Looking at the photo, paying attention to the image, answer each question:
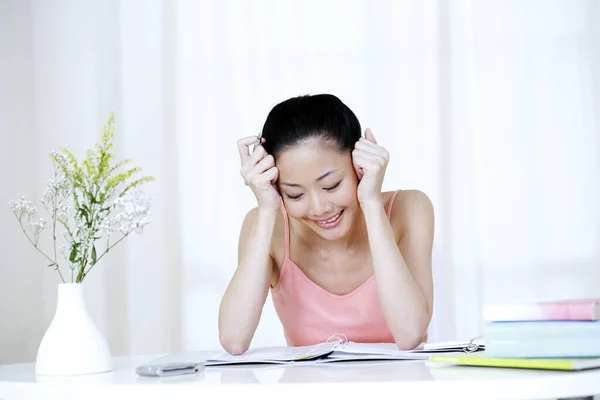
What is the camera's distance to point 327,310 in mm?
2084

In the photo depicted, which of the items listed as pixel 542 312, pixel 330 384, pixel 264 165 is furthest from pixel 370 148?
pixel 330 384

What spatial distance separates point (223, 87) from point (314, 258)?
1.52m

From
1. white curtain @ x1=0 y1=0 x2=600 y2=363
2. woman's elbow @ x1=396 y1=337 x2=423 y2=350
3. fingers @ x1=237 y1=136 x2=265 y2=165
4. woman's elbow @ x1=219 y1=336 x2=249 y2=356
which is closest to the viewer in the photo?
woman's elbow @ x1=396 y1=337 x2=423 y2=350

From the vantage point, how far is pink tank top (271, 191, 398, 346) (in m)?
2.06

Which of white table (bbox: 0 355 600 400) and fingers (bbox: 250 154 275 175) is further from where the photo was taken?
fingers (bbox: 250 154 275 175)

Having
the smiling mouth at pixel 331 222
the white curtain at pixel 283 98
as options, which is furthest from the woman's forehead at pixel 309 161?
the white curtain at pixel 283 98

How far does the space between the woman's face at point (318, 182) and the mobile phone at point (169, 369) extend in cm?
60

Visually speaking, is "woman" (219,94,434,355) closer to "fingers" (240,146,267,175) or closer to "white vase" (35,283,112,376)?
"fingers" (240,146,267,175)

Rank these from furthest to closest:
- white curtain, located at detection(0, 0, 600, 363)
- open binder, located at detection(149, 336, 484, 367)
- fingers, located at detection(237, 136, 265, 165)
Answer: white curtain, located at detection(0, 0, 600, 363) < fingers, located at detection(237, 136, 265, 165) < open binder, located at detection(149, 336, 484, 367)

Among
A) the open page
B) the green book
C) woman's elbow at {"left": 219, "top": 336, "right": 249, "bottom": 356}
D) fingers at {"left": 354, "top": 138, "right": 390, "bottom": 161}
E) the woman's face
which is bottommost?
woman's elbow at {"left": 219, "top": 336, "right": 249, "bottom": 356}

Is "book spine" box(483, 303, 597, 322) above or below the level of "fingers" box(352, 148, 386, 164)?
below

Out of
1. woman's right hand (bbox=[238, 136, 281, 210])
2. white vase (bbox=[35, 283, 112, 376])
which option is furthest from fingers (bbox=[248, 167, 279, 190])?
white vase (bbox=[35, 283, 112, 376])

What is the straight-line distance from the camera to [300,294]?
2115 mm

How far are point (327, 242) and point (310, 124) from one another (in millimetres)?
401
